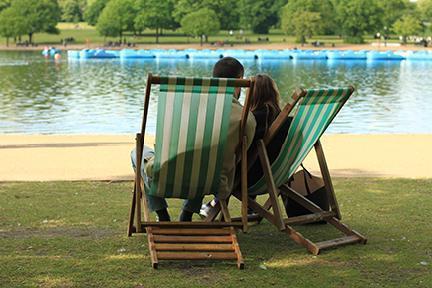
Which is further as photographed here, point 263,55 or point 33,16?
point 33,16

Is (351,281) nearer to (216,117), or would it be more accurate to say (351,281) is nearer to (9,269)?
(216,117)

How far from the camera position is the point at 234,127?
14.6 ft

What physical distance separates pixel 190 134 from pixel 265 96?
0.77m

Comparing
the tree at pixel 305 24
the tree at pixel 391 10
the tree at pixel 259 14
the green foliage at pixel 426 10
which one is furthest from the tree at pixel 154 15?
the green foliage at pixel 426 10

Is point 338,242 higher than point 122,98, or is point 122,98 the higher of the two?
point 338,242

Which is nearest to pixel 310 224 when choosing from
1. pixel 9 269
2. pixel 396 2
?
pixel 9 269

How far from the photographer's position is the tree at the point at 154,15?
340ft

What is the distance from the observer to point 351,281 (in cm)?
398

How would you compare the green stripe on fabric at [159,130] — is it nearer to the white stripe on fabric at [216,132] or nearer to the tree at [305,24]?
the white stripe on fabric at [216,132]

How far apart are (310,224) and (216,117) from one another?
1.43 meters

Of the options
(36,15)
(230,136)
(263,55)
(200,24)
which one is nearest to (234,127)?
(230,136)

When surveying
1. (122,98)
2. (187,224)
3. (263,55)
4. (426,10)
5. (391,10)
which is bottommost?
(263,55)

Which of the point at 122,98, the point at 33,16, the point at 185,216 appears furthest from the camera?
the point at 33,16

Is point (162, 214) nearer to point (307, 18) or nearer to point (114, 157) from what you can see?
point (114, 157)
